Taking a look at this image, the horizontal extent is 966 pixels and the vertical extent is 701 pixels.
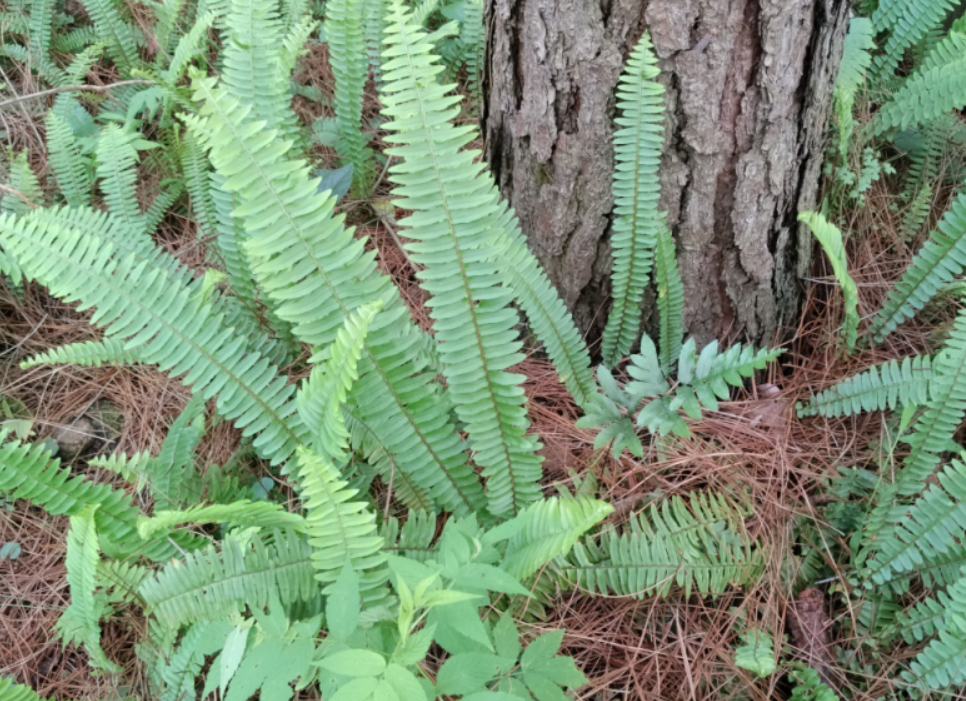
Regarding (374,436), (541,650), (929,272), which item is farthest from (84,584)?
(929,272)

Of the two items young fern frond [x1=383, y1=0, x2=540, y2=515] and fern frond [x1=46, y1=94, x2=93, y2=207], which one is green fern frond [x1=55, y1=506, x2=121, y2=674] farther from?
fern frond [x1=46, y1=94, x2=93, y2=207]

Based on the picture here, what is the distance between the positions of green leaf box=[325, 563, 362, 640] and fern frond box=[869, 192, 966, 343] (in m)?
1.65

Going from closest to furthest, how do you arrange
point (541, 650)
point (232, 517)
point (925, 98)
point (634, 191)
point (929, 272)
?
1. point (541, 650)
2. point (232, 517)
3. point (634, 191)
4. point (929, 272)
5. point (925, 98)

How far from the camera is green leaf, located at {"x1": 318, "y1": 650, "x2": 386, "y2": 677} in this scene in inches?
44.8

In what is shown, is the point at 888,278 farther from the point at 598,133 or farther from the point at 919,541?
the point at 598,133

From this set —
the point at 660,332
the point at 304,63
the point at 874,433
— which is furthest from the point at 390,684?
the point at 304,63

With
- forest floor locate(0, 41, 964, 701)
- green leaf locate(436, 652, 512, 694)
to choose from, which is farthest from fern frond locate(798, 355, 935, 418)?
green leaf locate(436, 652, 512, 694)

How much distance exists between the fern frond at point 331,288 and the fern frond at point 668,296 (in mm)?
654

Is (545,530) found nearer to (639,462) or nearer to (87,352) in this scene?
(639,462)

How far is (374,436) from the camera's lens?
5.53 ft

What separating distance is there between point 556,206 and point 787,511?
3.28 ft


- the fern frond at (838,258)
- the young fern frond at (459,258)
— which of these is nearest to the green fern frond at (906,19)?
the fern frond at (838,258)

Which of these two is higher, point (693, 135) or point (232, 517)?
point (693, 135)

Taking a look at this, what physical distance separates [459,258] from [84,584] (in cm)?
107
